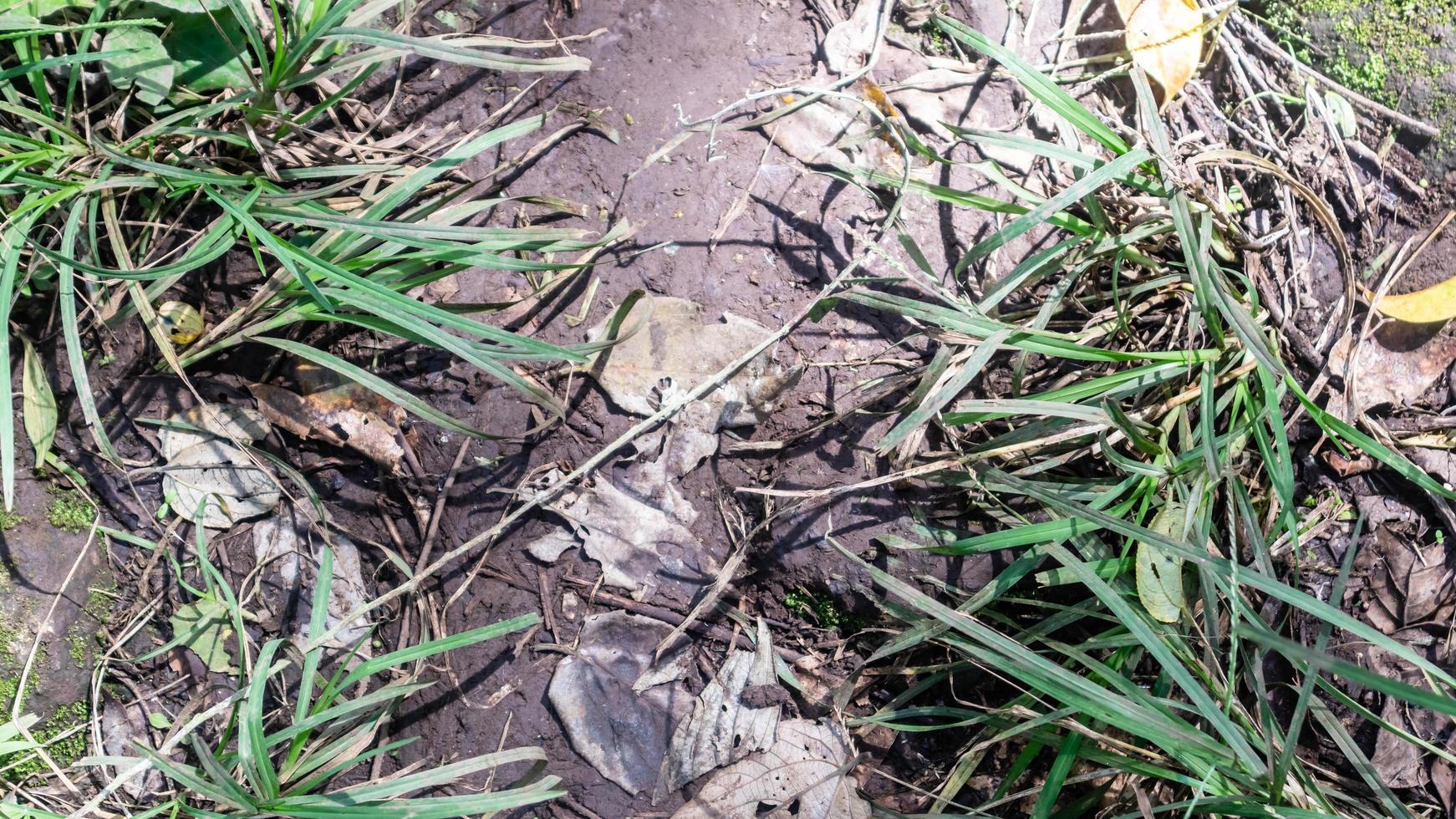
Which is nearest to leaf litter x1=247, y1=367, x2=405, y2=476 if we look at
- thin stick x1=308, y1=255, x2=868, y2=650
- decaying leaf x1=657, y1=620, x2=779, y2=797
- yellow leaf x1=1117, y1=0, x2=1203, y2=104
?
thin stick x1=308, y1=255, x2=868, y2=650

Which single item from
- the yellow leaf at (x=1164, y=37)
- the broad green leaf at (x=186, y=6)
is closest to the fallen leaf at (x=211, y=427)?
the broad green leaf at (x=186, y=6)

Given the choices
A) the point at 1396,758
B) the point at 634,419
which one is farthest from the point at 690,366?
the point at 1396,758

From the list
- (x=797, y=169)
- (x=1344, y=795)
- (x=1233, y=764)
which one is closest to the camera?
(x=1233, y=764)

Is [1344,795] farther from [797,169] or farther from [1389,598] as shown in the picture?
[797,169]

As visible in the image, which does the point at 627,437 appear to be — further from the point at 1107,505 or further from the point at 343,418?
the point at 1107,505

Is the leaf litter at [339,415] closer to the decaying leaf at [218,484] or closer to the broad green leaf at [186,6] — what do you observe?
the decaying leaf at [218,484]

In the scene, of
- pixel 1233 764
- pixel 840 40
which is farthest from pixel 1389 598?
pixel 840 40
